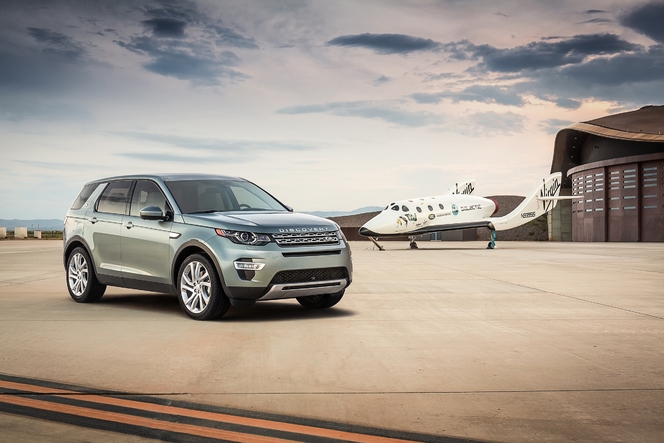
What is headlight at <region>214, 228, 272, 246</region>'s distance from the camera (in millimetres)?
9625

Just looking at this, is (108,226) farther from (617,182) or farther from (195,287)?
(617,182)

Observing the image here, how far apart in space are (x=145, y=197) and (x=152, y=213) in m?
1.05

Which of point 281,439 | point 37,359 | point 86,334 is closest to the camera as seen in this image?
point 281,439

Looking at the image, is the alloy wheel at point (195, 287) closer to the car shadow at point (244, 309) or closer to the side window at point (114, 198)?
the car shadow at point (244, 309)

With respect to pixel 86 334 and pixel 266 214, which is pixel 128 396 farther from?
pixel 266 214

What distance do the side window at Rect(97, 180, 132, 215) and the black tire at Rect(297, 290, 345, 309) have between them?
3.03 metres

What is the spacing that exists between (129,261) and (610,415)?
769 cm

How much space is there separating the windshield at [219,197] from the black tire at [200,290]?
1.01 meters

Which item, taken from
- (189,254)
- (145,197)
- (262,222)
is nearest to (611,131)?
(145,197)

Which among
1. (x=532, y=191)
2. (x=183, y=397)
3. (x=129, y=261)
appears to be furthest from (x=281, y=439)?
(x=532, y=191)

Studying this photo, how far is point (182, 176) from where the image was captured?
1130cm

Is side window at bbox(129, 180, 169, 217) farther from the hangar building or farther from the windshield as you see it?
the hangar building

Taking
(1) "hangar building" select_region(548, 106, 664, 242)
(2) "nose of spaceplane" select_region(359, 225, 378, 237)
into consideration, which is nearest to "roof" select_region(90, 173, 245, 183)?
(2) "nose of spaceplane" select_region(359, 225, 378, 237)

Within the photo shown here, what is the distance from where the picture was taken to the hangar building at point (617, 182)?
5597cm
